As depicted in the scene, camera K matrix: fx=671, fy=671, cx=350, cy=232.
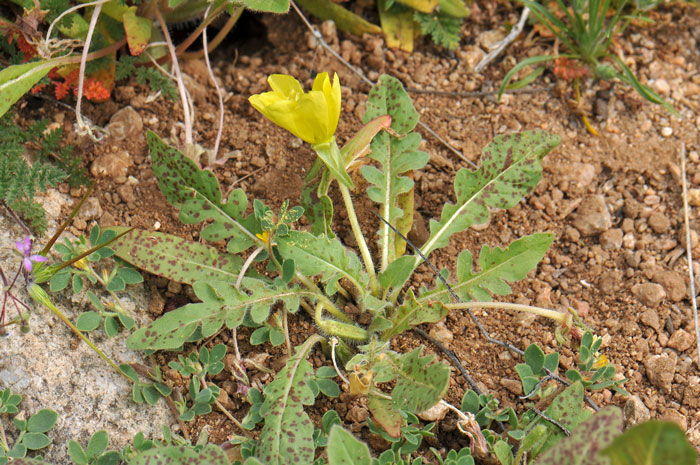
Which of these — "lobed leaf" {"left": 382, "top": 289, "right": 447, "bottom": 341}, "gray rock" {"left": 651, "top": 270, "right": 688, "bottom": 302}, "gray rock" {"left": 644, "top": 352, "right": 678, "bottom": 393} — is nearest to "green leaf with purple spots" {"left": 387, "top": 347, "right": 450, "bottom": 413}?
"lobed leaf" {"left": 382, "top": 289, "right": 447, "bottom": 341}

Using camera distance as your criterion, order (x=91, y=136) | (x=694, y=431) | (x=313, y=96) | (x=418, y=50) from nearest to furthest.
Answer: (x=313, y=96) → (x=694, y=431) → (x=91, y=136) → (x=418, y=50)

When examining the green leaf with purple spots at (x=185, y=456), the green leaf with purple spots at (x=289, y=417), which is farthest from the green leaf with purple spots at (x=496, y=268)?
the green leaf with purple spots at (x=185, y=456)

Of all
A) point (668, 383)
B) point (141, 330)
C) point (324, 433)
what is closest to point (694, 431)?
point (668, 383)

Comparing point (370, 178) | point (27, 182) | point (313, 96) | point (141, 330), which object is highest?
point (313, 96)

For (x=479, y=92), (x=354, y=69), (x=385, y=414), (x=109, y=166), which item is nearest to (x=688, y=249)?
(x=479, y=92)

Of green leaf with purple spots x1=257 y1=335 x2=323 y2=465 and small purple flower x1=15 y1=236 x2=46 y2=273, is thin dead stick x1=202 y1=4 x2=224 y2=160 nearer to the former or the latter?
small purple flower x1=15 y1=236 x2=46 y2=273

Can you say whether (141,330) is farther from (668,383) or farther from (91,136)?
(668,383)
